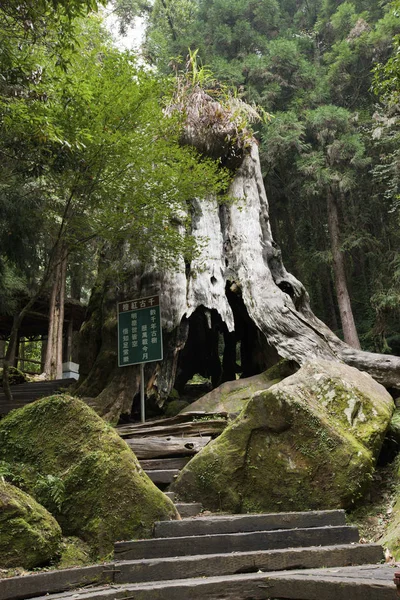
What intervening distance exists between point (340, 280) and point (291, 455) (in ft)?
34.3

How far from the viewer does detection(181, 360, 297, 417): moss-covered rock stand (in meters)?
8.27

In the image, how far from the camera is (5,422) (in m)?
4.52

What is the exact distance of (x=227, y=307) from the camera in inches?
403

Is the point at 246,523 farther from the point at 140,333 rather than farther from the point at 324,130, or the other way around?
the point at 324,130

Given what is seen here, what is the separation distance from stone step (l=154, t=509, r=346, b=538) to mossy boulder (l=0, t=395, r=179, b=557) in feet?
0.52

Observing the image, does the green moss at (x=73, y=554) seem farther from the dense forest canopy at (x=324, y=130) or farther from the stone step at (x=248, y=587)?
the dense forest canopy at (x=324, y=130)

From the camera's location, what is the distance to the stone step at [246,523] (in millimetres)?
3895

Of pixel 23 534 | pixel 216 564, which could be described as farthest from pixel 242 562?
pixel 23 534

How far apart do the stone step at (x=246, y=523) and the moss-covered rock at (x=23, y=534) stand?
0.88 metres

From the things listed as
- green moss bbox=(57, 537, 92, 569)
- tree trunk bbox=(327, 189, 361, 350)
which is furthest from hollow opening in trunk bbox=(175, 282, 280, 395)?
green moss bbox=(57, 537, 92, 569)

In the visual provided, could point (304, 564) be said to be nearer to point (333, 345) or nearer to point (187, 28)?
point (333, 345)

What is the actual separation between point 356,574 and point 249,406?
2850 millimetres

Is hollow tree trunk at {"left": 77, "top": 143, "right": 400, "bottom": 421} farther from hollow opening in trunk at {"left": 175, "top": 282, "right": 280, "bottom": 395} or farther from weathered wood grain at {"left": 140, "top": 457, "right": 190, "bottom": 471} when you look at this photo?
weathered wood grain at {"left": 140, "top": 457, "right": 190, "bottom": 471}

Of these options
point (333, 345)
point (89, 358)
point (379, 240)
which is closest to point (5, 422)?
point (89, 358)
